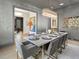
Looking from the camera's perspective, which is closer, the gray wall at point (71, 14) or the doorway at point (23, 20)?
the gray wall at point (71, 14)

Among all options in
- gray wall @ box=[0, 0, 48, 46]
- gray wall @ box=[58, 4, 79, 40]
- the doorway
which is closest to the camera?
gray wall @ box=[0, 0, 48, 46]

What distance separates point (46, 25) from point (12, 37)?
4162 millimetres

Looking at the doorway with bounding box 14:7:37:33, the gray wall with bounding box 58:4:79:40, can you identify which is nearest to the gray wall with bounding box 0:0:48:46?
the doorway with bounding box 14:7:37:33

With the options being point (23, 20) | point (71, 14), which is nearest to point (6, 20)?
point (23, 20)

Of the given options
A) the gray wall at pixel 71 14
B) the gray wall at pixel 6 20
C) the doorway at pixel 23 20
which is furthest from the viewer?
the doorway at pixel 23 20

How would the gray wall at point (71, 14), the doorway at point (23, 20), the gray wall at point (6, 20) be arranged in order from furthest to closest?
the doorway at point (23, 20) → the gray wall at point (71, 14) → the gray wall at point (6, 20)

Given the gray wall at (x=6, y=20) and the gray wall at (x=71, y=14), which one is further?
the gray wall at (x=71, y=14)

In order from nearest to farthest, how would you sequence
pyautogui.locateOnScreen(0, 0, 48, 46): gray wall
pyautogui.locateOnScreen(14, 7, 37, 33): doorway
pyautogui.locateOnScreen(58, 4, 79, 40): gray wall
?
pyautogui.locateOnScreen(0, 0, 48, 46): gray wall → pyautogui.locateOnScreen(58, 4, 79, 40): gray wall → pyautogui.locateOnScreen(14, 7, 37, 33): doorway

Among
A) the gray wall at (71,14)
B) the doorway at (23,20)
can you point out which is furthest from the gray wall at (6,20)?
the gray wall at (71,14)

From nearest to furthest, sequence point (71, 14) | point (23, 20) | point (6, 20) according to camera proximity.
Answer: point (6, 20), point (71, 14), point (23, 20)

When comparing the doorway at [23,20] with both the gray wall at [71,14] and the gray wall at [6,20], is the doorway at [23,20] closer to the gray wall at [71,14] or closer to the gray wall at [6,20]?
the gray wall at [71,14]

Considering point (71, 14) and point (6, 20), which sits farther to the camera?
point (71, 14)

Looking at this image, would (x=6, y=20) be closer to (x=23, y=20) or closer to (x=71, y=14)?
(x=23, y=20)

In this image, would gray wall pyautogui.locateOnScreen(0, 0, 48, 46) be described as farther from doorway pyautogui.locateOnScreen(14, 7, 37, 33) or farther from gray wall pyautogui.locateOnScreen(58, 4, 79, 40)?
gray wall pyautogui.locateOnScreen(58, 4, 79, 40)
